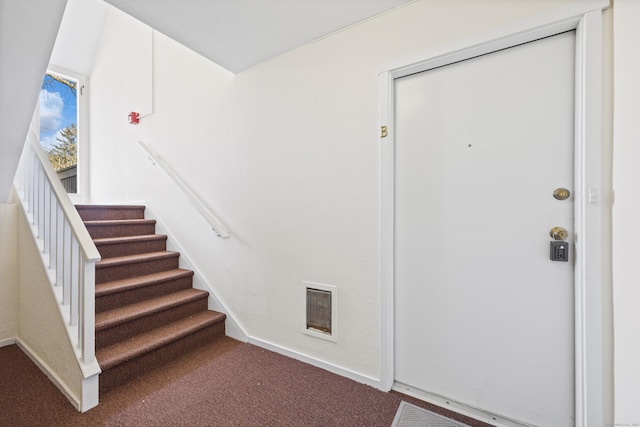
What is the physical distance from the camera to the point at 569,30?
1213mm

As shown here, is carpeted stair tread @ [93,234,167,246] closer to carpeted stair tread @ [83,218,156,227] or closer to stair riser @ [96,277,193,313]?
carpeted stair tread @ [83,218,156,227]

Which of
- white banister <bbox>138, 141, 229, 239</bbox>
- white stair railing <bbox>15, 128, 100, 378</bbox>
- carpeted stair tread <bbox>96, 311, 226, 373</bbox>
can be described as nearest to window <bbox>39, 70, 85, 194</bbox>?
white banister <bbox>138, 141, 229, 239</bbox>

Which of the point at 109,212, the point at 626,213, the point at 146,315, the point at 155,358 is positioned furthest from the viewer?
the point at 109,212

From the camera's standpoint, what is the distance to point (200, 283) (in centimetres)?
248

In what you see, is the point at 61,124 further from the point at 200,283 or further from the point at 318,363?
the point at 318,363

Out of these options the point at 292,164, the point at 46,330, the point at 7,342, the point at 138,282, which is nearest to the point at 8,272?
the point at 7,342

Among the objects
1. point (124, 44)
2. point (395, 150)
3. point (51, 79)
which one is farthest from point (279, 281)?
point (51, 79)

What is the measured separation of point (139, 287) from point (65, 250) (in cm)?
64

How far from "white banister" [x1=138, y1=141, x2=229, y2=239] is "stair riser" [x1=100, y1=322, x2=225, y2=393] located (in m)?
0.77

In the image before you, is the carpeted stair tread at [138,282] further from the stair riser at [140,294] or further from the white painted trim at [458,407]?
the white painted trim at [458,407]

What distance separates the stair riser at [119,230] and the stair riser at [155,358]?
1.25 metres

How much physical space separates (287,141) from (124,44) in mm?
2903

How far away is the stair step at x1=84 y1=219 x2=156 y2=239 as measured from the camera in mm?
2361

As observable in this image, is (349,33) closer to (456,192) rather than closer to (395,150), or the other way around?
(395,150)
